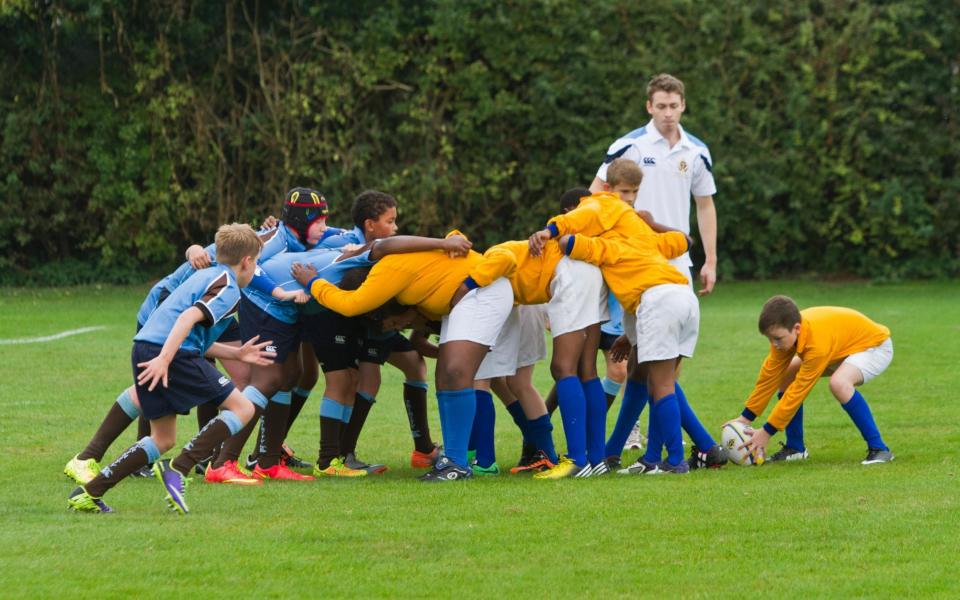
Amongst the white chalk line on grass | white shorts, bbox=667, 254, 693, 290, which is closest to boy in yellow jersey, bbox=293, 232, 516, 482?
white shorts, bbox=667, 254, 693, 290

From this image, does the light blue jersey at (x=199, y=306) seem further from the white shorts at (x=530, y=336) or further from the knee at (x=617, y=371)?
the knee at (x=617, y=371)

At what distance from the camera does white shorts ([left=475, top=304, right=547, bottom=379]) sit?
863cm

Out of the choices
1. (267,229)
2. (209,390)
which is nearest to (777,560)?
A: (209,390)

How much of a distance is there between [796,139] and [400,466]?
548 inches

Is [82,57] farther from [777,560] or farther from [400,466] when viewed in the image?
[777,560]

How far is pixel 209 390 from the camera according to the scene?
285 inches

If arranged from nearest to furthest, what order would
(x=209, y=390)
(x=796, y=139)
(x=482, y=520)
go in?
(x=482, y=520)
(x=209, y=390)
(x=796, y=139)

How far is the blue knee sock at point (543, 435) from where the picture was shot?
8.71m

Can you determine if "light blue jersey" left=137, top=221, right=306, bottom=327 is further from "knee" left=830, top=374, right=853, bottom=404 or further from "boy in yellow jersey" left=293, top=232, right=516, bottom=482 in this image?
"knee" left=830, top=374, right=853, bottom=404

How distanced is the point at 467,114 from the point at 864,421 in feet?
46.4

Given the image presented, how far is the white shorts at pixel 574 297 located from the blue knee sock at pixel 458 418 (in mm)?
655

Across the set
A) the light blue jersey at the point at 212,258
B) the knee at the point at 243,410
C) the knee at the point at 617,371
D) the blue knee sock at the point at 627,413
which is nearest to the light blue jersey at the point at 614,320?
the knee at the point at 617,371

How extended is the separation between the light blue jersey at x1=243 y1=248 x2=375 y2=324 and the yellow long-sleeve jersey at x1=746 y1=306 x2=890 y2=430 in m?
2.48

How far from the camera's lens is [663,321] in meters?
8.23
